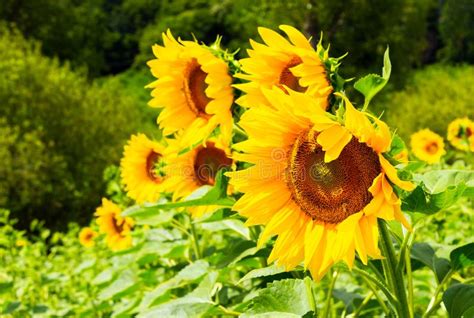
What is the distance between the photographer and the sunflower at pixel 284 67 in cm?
131

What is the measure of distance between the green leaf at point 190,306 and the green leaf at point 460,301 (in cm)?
46

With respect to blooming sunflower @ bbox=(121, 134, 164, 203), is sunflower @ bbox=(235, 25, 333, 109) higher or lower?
higher

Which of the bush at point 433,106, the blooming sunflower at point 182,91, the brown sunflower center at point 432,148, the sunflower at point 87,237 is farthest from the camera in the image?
the bush at point 433,106

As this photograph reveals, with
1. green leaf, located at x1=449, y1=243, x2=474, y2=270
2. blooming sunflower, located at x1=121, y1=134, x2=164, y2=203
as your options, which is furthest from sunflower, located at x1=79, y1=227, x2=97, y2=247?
green leaf, located at x1=449, y1=243, x2=474, y2=270

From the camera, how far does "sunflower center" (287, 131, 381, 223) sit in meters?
1.10

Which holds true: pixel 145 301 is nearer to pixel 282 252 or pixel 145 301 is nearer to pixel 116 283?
pixel 116 283

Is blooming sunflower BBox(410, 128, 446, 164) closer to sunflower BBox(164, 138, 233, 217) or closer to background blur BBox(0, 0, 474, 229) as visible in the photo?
background blur BBox(0, 0, 474, 229)

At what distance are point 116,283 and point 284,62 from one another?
40.9 inches

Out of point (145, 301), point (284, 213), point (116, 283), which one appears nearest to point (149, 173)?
point (116, 283)

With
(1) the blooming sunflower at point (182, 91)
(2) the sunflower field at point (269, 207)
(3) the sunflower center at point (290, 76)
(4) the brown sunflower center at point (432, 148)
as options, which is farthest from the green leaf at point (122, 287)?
(4) the brown sunflower center at point (432, 148)

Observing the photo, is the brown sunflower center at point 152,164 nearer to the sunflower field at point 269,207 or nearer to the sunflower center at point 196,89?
the sunflower field at point 269,207

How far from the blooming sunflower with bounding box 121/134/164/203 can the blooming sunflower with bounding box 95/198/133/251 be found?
0.65 metres

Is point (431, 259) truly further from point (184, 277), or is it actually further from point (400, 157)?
point (184, 277)

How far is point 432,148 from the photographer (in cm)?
426
